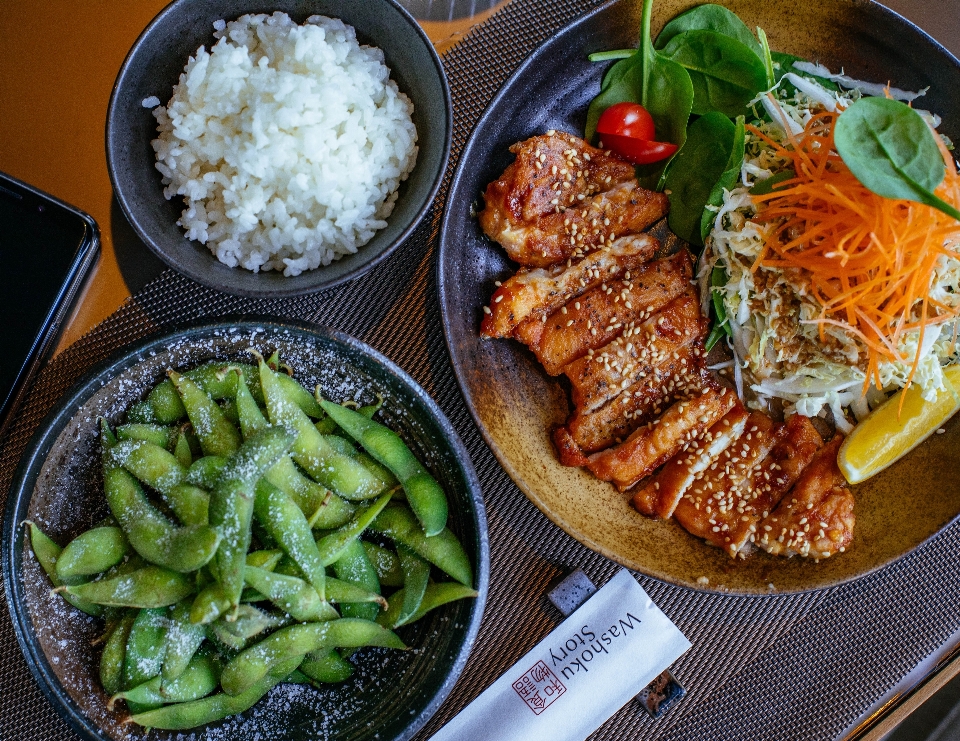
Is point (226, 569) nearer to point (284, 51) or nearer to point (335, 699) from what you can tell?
point (335, 699)

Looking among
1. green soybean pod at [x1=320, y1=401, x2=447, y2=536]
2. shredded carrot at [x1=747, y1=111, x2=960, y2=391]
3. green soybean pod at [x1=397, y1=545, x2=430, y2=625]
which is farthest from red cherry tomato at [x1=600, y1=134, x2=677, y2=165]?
green soybean pod at [x1=397, y1=545, x2=430, y2=625]

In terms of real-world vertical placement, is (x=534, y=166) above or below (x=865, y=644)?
above

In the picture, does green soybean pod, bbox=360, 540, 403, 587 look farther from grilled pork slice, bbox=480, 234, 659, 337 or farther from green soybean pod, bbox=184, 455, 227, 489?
grilled pork slice, bbox=480, 234, 659, 337

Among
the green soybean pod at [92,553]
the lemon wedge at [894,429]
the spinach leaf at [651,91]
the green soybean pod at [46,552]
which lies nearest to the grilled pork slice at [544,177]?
the spinach leaf at [651,91]

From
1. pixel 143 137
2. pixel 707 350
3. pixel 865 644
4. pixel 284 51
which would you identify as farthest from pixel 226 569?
pixel 865 644

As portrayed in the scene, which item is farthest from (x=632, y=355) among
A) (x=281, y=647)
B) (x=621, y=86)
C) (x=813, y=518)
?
(x=281, y=647)

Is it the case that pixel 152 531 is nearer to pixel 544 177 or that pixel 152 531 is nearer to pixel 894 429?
pixel 544 177

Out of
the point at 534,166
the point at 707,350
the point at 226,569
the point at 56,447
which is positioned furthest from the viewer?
the point at 707,350
